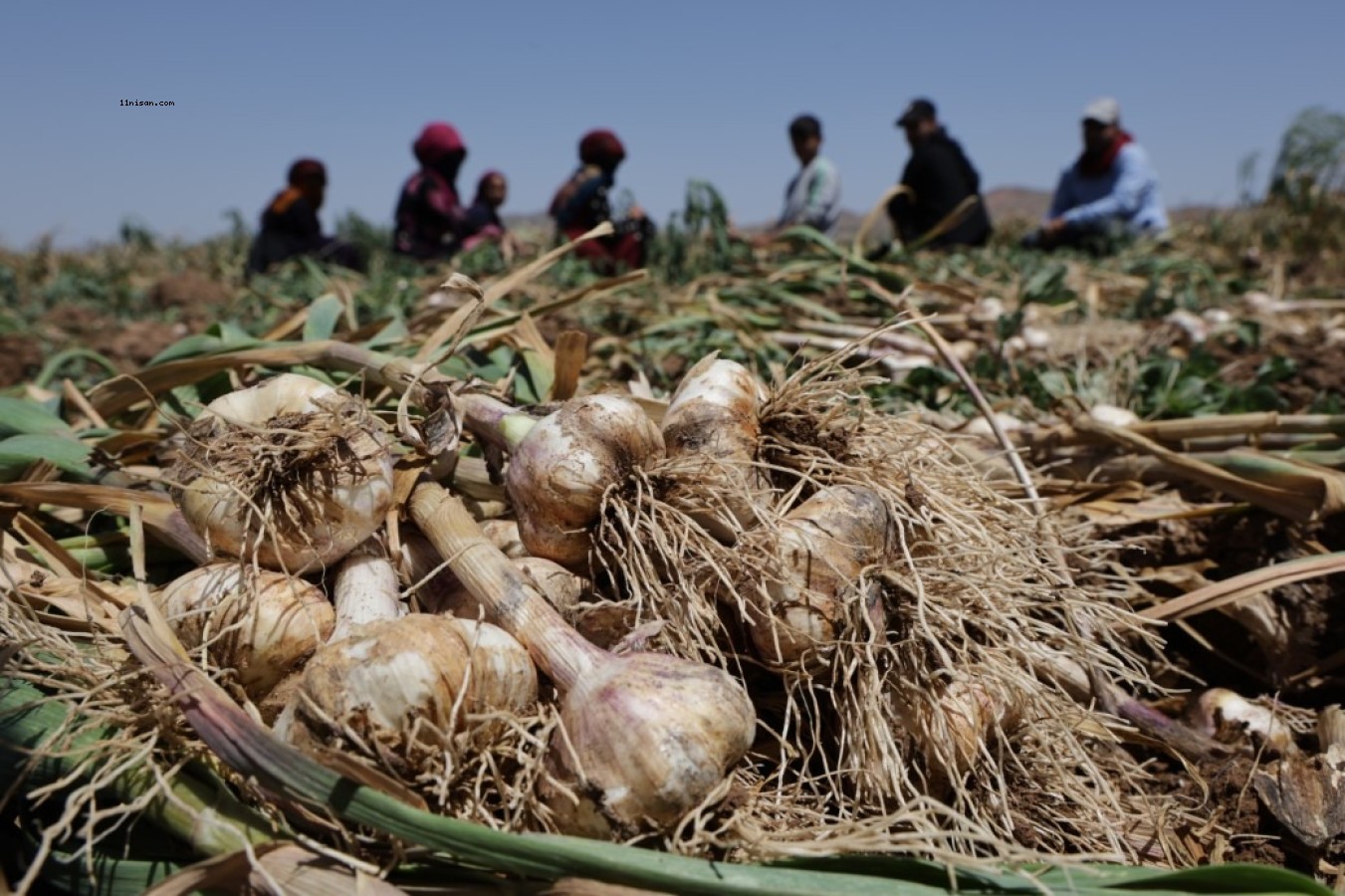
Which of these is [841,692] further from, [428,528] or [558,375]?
[558,375]

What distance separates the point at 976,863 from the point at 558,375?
1.08 m

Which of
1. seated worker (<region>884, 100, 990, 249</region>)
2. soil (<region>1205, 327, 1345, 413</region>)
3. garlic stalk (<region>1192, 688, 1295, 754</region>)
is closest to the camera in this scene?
garlic stalk (<region>1192, 688, 1295, 754</region>)

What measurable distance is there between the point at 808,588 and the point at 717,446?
249 mm

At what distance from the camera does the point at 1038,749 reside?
1.21 m

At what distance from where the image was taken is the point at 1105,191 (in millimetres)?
7316

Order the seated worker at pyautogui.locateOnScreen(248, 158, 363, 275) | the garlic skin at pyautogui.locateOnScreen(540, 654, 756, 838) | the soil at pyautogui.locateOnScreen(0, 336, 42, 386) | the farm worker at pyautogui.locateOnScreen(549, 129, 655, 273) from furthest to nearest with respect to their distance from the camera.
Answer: the seated worker at pyautogui.locateOnScreen(248, 158, 363, 275)
the farm worker at pyautogui.locateOnScreen(549, 129, 655, 273)
the soil at pyautogui.locateOnScreen(0, 336, 42, 386)
the garlic skin at pyautogui.locateOnScreen(540, 654, 756, 838)

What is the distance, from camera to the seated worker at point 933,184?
23.0 ft

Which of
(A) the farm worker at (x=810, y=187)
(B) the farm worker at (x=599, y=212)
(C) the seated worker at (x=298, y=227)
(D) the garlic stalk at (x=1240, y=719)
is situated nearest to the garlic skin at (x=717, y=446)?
(D) the garlic stalk at (x=1240, y=719)

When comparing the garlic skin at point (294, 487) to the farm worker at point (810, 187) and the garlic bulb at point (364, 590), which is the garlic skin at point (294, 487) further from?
the farm worker at point (810, 187)

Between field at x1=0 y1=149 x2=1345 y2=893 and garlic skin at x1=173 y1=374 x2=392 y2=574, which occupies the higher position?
garlic skin at x1=173 y1=374 x2=392 y2=574

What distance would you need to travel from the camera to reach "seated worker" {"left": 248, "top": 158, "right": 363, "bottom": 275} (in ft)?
26.6

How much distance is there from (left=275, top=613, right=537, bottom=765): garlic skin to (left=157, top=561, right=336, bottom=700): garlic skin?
0.12 meters

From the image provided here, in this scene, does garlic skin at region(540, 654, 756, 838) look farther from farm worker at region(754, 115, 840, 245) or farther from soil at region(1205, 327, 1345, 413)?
farm worker at region(754, 115, 840, 245)

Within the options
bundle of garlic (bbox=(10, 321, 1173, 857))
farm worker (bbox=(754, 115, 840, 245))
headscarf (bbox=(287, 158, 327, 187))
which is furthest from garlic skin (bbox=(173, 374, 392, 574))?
headscarf (bbox=(287, 158, 327, 187))
